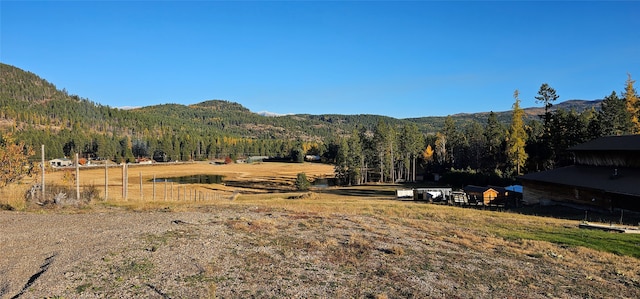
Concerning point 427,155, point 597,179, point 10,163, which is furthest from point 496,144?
point 10,163

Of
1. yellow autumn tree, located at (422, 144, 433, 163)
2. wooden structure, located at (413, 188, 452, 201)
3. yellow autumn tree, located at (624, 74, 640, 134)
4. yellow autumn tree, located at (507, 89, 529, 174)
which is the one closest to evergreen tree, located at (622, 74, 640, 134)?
yellow autumn tree, located at (624, 74, 640, 134)

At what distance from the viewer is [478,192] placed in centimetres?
4581

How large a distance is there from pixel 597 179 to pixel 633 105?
87.3 ft

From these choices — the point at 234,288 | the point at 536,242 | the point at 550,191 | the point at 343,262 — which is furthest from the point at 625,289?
the point at 550,191

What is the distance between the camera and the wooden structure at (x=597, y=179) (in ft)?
106

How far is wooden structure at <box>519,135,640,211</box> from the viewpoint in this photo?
32.3m

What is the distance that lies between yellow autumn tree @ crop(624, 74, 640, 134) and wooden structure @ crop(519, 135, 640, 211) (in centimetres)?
1604

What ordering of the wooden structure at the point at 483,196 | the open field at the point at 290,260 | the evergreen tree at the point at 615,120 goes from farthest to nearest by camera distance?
the evergreen tree at the point at 615,120
the wooden structure at the point at 483,196
the open field at the point at 290,260

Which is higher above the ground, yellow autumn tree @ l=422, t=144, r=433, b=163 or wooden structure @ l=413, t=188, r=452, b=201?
yellow autumn tree @ l=422, t=144, r=433, b=163

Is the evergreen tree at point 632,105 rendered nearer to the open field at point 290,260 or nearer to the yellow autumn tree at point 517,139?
the yellow autumn tree at point 517,139

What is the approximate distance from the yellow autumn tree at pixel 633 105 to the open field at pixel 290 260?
40.4m

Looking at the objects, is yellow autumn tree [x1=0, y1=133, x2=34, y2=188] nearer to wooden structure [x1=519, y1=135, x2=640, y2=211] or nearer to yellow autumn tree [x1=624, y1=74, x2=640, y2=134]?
wooden structure [x1=519, y1=135, x2=640, y2=211]

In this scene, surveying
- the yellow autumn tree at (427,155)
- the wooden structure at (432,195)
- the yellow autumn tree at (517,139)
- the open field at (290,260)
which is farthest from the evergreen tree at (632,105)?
the yellow autumn tree at (427,155)

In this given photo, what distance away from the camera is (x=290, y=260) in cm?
1327
